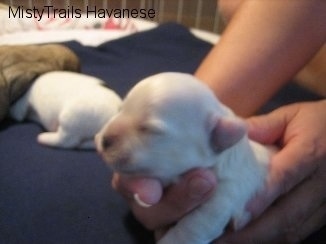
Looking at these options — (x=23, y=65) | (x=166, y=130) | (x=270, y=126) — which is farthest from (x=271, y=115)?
(x=23, y=65)

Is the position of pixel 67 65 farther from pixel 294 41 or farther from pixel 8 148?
pixel 294 41

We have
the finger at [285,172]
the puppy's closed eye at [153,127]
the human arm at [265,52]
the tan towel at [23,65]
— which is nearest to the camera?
the puppy's closed eye at [153,127]

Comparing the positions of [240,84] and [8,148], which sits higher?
[240,84]

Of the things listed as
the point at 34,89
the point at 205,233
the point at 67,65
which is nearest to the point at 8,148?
the point at 34,89

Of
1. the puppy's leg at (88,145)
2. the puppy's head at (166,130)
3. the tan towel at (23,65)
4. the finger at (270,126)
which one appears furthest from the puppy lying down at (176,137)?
the tan towel at (23,65)

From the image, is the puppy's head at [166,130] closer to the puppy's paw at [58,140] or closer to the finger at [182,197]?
the finger at [182,197]

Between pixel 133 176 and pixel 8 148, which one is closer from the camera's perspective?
pixel 133 176

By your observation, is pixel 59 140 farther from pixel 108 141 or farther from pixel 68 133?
Answer: pixel 108 141
